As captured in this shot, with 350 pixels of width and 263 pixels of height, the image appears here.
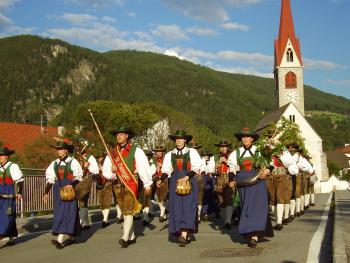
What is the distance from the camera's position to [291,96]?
8206 cm

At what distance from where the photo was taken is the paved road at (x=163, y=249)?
26.9ft

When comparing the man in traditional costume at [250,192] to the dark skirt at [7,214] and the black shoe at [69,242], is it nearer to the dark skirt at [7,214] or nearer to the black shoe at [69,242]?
the black shoe at [69,242]

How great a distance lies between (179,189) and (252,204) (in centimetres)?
142

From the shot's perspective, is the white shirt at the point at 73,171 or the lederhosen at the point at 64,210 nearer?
the lederhosen at the point at 64,210

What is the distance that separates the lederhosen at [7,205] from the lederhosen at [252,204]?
179 inches

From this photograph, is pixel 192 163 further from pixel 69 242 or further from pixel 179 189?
pixel 69 242

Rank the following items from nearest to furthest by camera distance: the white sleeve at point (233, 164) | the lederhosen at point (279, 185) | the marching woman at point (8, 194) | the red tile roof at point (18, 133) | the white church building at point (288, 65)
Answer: the white sleeve at point (233, 164)
the marching woman at point (8, 194)
the lederhosen at point (279, 185)
the red tile roof at point (18, 133)
the white church building at point (288, 65)

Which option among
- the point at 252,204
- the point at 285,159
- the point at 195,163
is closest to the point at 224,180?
the point at 285,159

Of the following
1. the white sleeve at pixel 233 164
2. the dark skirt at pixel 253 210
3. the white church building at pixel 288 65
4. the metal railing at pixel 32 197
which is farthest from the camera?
the white church building at pixel 288 65

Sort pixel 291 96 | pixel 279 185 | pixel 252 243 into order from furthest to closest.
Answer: pixel 291 96
pixel 279 185
pixel 252 243

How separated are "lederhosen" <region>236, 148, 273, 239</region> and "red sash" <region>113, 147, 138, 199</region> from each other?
6.24ft

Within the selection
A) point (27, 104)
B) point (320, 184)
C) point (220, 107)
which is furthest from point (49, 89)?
point (320, 184)

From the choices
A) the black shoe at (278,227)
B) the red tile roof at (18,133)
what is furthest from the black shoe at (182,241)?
the red tile roof at (18,133)

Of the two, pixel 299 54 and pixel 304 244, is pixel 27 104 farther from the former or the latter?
pixel 304 244
